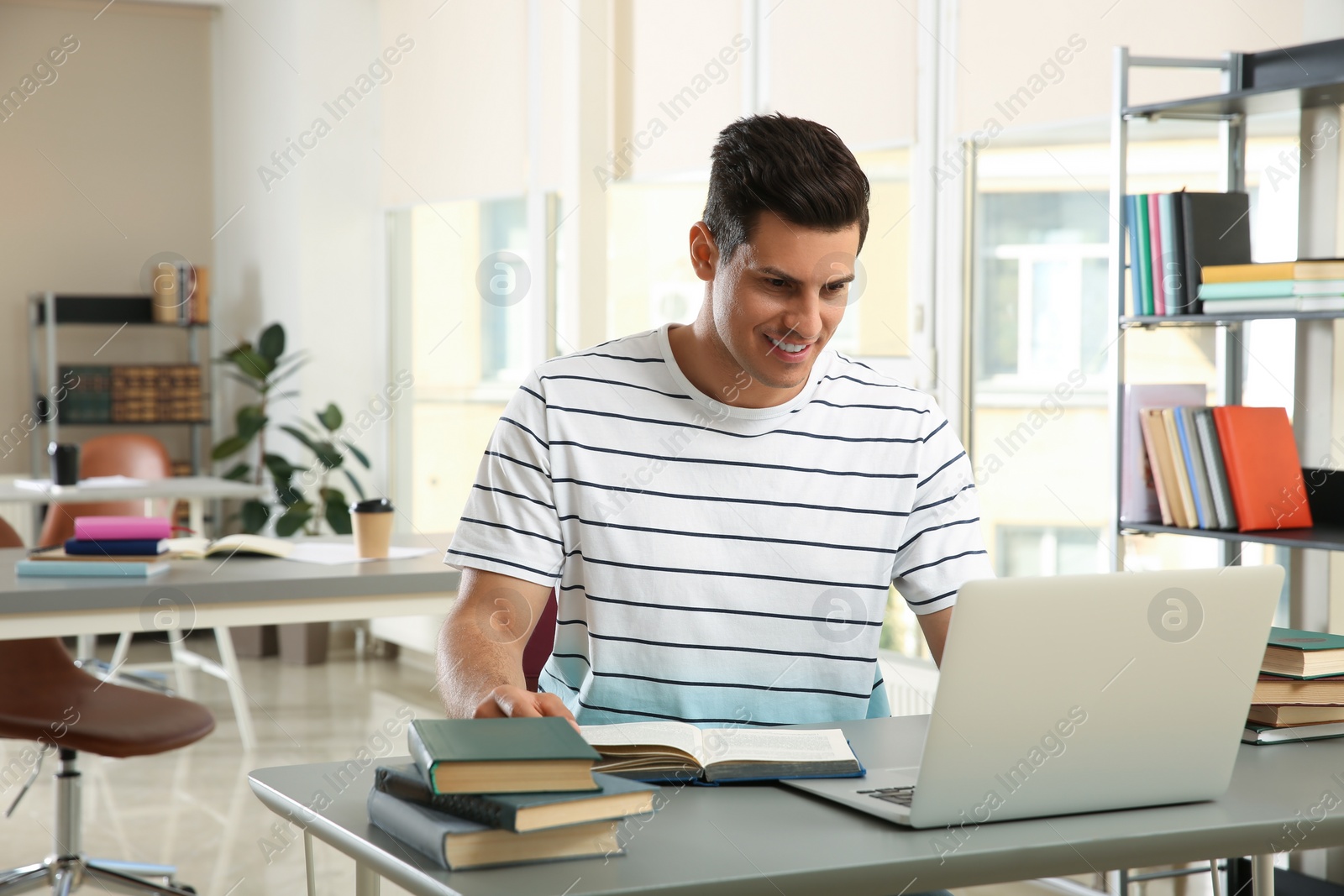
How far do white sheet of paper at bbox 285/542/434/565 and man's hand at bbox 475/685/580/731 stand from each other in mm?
1637

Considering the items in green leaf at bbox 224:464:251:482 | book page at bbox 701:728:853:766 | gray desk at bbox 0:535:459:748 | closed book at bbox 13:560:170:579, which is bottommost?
gray desk at bbox 0:535:459:748

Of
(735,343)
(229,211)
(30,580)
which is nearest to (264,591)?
(30,580)

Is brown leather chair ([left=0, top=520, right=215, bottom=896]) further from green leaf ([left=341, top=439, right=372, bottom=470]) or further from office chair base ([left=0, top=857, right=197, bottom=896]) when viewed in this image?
green leaf ([left=341, top=439, right=372, bottom=470])

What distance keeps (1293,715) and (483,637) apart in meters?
0.84

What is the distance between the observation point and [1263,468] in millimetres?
2518

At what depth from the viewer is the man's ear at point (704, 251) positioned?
1.62 m

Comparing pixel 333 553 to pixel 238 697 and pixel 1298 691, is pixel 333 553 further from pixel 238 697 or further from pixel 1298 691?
pixel 1298 691

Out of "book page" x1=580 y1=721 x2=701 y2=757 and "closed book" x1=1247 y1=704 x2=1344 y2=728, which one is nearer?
"book page" x1=580 y1=721 x2=701 y2=757

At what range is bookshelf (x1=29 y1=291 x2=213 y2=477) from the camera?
5965mm

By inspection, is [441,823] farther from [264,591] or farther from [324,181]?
[324,181]

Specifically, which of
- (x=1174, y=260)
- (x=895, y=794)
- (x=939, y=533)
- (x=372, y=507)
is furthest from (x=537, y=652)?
(x=1174, y=260)

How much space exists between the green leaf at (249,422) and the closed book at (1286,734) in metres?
4.85

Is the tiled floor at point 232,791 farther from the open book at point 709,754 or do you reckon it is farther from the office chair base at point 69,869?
the open book at point 709,754

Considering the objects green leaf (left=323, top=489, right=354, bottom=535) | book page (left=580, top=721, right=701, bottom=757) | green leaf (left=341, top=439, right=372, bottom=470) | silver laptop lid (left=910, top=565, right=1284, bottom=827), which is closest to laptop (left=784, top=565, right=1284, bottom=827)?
silver laptop lid (left=910, top=565, right=1284, bottom=827)
